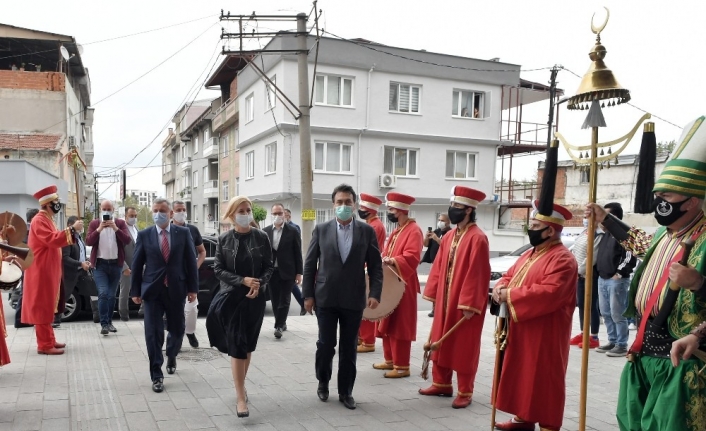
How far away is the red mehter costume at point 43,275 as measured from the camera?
6.98 meters

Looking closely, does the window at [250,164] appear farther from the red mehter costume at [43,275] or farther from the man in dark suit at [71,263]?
the red mehter costume at [43,275]

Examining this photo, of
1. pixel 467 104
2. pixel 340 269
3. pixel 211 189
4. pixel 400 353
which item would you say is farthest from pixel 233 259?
pixel 211 189

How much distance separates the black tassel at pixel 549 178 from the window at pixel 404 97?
70.7ft

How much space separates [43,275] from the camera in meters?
7.16

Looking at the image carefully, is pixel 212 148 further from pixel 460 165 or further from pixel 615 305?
pixel 615 305

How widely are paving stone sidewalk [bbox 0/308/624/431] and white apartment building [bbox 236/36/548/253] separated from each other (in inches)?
656

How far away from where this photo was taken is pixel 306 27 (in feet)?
47.2

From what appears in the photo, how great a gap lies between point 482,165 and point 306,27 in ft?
47.7

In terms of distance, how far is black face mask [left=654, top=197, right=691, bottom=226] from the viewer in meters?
3.23

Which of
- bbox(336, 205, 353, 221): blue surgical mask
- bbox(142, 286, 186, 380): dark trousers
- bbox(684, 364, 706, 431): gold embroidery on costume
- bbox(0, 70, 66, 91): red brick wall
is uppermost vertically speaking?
bbox(0, 70, 66, 91): red brick wall

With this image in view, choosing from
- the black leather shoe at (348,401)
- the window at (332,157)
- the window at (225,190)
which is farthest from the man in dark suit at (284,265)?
the window at (225,190)

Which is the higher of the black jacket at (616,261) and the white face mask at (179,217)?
the white face mask at (179,217)

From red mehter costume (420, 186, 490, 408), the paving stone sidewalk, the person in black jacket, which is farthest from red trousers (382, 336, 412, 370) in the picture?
the person in black jacket

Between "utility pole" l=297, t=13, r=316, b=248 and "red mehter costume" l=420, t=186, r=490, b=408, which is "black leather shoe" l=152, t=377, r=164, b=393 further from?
"utility pole" l=297, t=13, r=316, b=248
